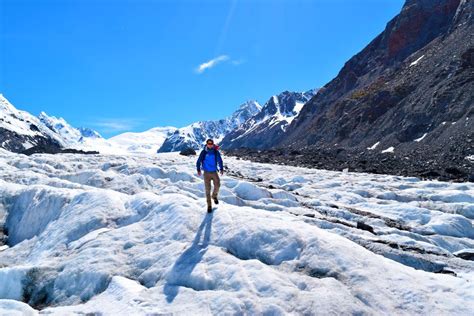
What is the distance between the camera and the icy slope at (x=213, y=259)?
9500mm

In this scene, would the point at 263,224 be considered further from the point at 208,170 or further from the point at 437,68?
the point at 437,68

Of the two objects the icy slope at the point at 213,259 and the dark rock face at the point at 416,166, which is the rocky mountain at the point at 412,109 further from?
the icy slope at the point at 213,259

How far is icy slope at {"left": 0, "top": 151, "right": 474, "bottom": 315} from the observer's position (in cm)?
950

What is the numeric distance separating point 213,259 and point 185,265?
83cm

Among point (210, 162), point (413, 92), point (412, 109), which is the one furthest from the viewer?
point (413, 92)

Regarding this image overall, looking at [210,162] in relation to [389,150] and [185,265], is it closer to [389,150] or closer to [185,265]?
[185,265]

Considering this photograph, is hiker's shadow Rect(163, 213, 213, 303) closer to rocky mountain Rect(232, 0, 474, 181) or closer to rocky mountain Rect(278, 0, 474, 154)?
rocky mountain Rect(232, 0, 474, 181)

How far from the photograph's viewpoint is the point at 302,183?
111 ft

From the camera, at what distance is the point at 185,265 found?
11.2 metres

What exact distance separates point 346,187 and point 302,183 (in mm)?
4281

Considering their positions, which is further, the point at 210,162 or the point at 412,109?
the point at 412,109

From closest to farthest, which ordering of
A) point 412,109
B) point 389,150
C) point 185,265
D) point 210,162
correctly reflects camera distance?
point 185,265 → point 210,162 → point 389,150 → point 412,109

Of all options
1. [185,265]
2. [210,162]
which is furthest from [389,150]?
[185,265]

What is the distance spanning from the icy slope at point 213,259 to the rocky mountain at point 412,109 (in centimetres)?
2068
